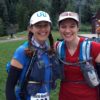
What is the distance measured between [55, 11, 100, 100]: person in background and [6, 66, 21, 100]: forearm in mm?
499

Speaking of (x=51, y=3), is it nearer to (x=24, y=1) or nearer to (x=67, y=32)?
(x=24, y=1)

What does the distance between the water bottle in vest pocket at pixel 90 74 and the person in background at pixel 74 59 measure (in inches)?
2.3

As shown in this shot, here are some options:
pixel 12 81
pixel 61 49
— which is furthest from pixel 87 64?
pixel 12 81

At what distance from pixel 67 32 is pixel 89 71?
0.42 metres

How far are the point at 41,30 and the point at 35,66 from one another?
0.35m

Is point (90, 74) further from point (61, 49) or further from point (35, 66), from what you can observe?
point (35, 66)

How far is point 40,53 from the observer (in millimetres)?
3551

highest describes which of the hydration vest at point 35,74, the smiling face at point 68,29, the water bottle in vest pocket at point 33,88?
the smiling face at point 68,29

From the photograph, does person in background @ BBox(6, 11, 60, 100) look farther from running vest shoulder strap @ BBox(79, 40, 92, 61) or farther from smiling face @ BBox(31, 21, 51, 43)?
running vest shoulder strap @ BBox(79, 40, 92, 61)

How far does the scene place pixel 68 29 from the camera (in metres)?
3.75

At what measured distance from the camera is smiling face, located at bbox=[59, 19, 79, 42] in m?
3.74

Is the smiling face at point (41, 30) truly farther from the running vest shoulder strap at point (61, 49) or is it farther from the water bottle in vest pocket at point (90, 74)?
the water bottle in vest pocket at point (90, 74)

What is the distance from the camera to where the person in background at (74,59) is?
373 centimetres

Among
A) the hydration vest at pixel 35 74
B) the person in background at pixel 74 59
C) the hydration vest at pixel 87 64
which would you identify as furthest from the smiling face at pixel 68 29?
the hydration vest at pixel 35 74
